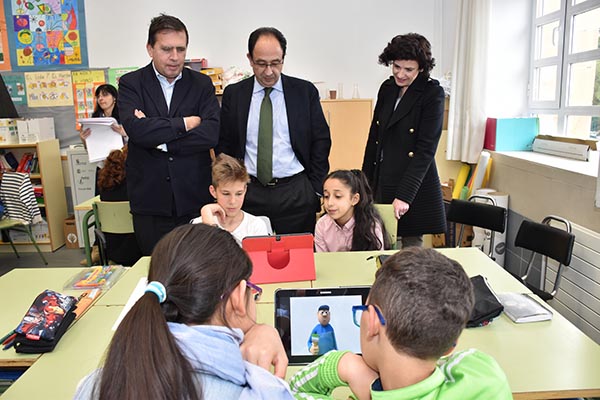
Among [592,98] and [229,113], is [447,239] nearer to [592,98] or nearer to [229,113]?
[592,98]

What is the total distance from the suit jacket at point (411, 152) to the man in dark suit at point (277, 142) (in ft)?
1.31

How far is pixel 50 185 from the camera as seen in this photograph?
16.6ft

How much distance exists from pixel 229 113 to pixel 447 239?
2215 mm

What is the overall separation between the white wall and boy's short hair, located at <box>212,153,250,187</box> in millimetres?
3004

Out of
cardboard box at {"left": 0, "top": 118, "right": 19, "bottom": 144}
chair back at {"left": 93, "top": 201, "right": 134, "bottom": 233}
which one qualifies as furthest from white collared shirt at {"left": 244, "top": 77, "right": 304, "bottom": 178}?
cardboard box at {"left": 0, "top": 118, "right": 19, "bottom": 144}

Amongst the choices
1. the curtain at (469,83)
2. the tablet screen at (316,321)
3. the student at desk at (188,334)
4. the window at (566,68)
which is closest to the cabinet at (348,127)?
the curtain at (469,83)

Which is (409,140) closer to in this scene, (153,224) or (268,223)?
(268,223)

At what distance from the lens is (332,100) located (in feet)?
15.6

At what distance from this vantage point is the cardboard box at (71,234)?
5133mm

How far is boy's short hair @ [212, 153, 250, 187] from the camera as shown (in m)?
2.31

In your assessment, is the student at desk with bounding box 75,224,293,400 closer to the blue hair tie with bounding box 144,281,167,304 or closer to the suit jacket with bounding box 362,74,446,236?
the blue hair tie with bounding box 144,281,167,304

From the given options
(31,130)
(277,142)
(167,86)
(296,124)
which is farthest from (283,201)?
(31,130)

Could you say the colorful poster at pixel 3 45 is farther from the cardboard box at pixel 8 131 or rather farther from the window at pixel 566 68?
the window at pixel 566 68

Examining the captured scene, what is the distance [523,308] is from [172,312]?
118 cm
